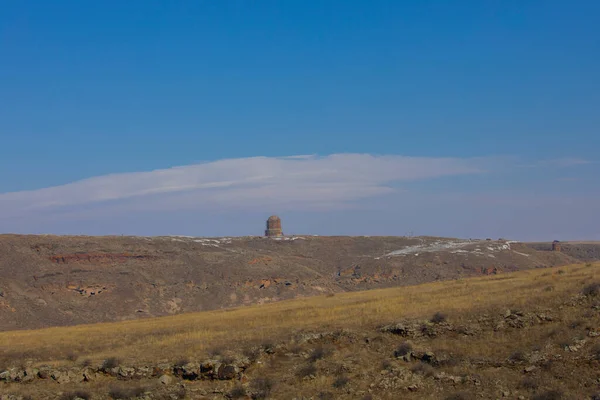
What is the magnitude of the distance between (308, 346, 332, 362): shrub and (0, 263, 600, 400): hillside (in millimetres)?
38

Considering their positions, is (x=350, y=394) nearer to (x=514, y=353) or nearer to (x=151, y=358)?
(x=514, y=353)

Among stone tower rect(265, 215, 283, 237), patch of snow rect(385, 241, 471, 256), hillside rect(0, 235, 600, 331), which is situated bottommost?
hillside rect(0, 235, 600, 331)

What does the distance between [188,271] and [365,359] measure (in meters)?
63.6

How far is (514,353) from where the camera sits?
61.9ft

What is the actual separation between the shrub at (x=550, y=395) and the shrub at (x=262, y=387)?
296 inches

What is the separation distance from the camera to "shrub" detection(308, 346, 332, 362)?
20.0 m

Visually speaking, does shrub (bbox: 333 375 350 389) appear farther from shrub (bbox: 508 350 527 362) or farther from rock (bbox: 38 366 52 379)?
rock (bbox: 38 366 52 379)

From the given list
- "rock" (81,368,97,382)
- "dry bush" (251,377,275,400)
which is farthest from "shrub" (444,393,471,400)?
"rock" (81,368,97,382)

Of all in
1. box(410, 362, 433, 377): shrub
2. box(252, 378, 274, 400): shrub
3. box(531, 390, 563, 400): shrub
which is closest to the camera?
box(531, 390, 563, 400): shrub

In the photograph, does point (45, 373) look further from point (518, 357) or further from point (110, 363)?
point (518, 357)

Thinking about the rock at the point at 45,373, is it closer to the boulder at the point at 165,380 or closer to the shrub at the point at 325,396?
the boulder at the point at 165,380

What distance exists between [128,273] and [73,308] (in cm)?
1239

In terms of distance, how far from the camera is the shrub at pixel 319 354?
20.0 metres

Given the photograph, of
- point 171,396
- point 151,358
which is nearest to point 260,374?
point 171,396
